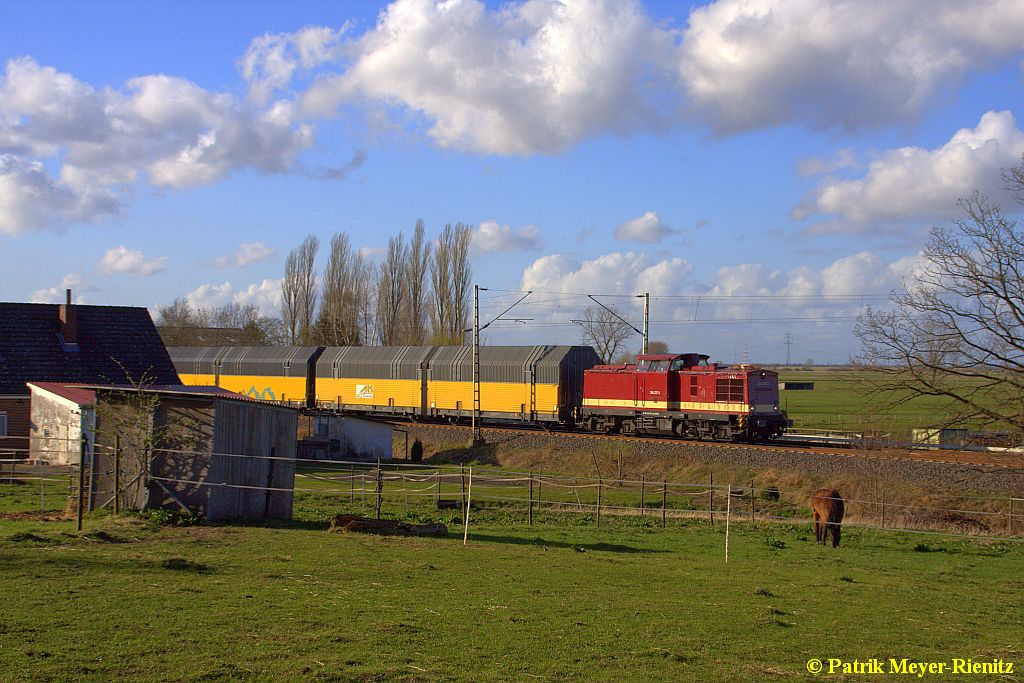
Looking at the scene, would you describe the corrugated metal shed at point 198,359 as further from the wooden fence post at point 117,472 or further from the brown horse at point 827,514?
the brown horse at point 827,514

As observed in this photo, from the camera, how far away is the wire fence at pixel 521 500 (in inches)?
720

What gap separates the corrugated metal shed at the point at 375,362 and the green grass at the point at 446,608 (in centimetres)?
3362

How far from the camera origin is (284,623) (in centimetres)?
960

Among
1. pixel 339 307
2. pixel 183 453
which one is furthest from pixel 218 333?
pixel 183 453

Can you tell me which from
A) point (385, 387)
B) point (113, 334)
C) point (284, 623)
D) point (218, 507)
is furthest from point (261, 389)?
point (284, 623)

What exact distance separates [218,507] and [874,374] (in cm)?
1835

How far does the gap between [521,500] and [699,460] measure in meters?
11.9

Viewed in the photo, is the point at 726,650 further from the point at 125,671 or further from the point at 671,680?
the point at 125,671

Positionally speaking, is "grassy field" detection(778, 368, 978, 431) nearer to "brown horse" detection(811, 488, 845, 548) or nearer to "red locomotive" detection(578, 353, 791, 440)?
"red locomotive" detection(578, 353, 791, 440)

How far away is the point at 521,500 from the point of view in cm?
2553

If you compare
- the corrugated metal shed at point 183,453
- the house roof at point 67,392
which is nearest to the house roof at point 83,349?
the house roof at point 67,392

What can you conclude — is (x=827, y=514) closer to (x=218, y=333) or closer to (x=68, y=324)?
(x=68, y=324)

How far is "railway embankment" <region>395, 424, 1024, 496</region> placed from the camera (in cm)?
2856

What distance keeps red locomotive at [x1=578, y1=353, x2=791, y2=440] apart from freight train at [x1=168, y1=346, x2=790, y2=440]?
5 cm
